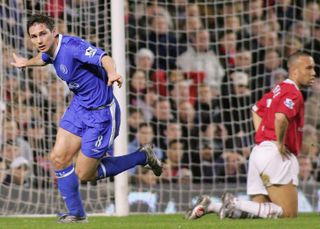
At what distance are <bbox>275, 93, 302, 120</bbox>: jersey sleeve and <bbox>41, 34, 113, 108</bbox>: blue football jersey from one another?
1.54m

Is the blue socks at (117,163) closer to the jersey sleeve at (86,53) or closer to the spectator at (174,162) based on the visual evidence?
the jersey sleeve at (86,53)

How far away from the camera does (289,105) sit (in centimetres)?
908

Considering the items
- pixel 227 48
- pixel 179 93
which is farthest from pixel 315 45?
pixel 179 93

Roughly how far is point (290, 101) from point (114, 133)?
5.26 ft

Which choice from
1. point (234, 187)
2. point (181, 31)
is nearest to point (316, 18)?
point (181, 31)

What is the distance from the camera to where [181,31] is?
1295cm

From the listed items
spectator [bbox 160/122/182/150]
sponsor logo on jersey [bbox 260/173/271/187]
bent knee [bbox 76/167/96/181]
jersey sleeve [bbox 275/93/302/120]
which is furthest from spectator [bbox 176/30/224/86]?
bent knee [bbox 76/167/96/181]

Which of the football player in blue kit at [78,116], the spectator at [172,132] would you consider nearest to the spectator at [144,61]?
the spectator at [172,132]

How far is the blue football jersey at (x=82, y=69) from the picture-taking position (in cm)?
830

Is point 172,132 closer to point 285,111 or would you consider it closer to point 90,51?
point 285,111

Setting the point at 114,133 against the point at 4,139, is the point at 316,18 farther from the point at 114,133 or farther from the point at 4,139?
the point at 114,133

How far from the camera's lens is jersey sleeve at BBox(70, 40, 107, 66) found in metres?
8.20

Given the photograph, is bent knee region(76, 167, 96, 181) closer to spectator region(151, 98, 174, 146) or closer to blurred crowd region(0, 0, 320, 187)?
blurred crowd region(0, 0, 320, 187)

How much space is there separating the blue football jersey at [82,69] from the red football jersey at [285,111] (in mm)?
1571
